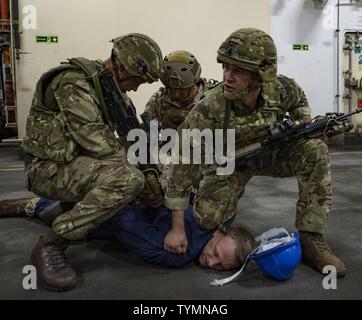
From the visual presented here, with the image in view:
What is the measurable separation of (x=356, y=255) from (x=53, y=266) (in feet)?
4.32

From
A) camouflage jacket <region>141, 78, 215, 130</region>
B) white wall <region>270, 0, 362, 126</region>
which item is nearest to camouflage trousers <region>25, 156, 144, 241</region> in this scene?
camouflage jacket <region>141, 78, 215, 130</region>

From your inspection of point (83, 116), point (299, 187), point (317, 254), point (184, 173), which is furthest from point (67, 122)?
point (317, 254)

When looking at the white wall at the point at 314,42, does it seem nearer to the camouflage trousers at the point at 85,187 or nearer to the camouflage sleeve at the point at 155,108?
the camouflage sleeve at the point at 155,108

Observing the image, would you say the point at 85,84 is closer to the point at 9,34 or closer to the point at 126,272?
the point at 126,272

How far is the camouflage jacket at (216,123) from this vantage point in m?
1.83

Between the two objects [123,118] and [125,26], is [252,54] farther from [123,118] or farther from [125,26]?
[125,26]

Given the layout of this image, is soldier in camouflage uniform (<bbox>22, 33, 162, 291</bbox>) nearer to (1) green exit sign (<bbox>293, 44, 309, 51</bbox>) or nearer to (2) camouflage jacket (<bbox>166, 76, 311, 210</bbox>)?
(2) camouflage jacket (<bbox>166, 76, 311, 210</bbox>)

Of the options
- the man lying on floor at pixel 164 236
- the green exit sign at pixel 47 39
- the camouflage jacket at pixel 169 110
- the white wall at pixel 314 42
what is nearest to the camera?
the man lying on floor at pixel 164 236

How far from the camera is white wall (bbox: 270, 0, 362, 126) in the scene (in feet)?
18.6

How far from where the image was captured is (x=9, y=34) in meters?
5.30

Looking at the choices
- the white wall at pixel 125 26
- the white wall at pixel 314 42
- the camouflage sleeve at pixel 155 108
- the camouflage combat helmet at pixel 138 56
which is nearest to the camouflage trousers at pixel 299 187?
the camouflage combat helmet at pixel 138 56

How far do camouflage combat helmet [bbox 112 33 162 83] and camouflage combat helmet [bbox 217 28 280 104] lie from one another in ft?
0.96

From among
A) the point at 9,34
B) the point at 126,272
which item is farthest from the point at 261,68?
the point at 9,34
